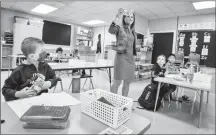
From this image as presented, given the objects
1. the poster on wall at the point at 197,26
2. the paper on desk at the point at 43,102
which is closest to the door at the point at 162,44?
the poster on wall at the point at 197,26

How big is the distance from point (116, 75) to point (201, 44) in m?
4.68

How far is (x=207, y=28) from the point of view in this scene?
5203mm

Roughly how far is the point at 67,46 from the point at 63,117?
804 centimetres

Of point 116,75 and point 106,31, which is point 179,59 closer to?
point 116,75

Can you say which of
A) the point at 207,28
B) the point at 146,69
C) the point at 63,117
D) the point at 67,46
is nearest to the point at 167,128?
the point at 63,117

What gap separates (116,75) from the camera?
2.17m

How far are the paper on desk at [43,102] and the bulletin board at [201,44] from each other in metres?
5.77

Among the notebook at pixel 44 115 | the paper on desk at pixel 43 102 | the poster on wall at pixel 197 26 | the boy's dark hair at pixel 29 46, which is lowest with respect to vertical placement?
the paper on desk at pixel 43 102

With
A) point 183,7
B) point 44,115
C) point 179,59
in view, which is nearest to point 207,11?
point 183,7

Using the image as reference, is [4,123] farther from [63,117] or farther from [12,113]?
[63,117]

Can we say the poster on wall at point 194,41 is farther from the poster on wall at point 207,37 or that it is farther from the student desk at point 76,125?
the student desk at point 76,125

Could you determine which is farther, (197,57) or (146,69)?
(146,69)

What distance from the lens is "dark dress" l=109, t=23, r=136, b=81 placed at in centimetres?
211

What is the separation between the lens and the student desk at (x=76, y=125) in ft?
1.69
